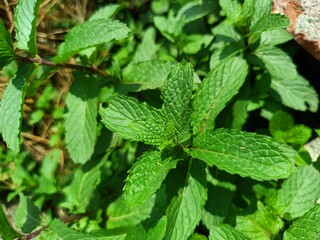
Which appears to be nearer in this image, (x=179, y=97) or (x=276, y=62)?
(x=179, y=97)

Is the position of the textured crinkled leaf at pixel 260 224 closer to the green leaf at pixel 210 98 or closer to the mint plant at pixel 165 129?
the mint plant at pixel 165 129

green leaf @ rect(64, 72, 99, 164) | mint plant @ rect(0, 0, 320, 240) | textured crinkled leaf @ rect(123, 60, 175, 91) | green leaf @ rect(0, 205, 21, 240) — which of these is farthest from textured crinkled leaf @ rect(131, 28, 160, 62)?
green leaf @ rect(0, 205, 21, 240)

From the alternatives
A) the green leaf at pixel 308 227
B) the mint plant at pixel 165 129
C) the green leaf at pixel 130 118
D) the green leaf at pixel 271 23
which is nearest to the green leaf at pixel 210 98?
the mint plant at pixel 165 129

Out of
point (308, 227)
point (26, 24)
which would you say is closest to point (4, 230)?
point (26, 24)

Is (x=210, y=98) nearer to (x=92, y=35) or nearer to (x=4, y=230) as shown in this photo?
(x=92, y=35)

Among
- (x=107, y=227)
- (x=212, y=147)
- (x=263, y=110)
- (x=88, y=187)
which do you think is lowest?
(x=107, y=227)

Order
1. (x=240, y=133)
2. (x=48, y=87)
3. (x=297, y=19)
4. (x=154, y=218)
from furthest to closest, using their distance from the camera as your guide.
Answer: (x=48, y=87) < (x=297, y=19) < (x=154, y=218) < (x=240, y=133)

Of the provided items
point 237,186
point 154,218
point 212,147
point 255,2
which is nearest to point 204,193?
point 212,147

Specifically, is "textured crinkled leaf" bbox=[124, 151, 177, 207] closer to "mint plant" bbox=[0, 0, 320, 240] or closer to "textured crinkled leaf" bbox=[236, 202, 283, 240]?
"mint plant" bbox=[0, 0, 320, 240]

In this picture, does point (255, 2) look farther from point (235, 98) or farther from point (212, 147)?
point (212, 147)
